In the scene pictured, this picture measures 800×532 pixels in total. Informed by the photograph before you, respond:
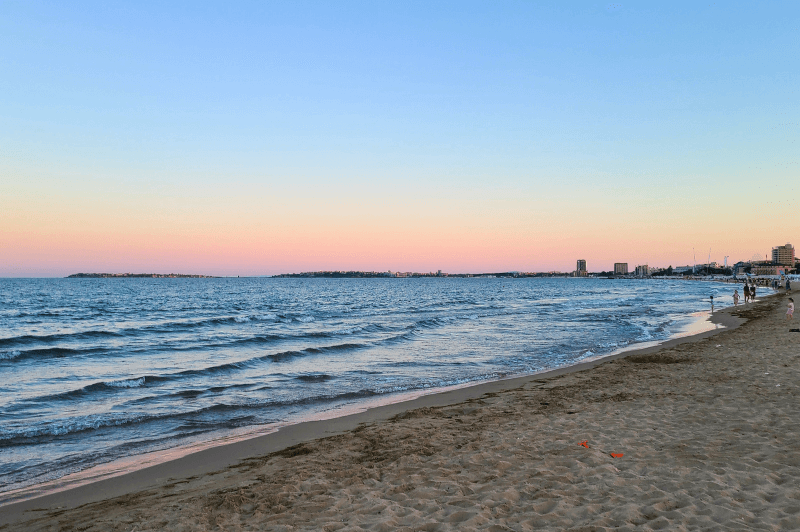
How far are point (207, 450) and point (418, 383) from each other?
24.6 feet

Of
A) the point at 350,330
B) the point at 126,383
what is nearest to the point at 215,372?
the point at 126,383

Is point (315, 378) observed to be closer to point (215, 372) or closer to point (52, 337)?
point (215, 372)

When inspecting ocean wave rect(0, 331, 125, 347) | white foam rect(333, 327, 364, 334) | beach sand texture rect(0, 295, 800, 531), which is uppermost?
beach sand texture rect(0, 295, 800, 531)

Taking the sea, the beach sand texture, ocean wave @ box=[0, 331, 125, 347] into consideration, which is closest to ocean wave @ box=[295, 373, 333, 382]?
the sea

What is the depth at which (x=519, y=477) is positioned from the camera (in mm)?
6414

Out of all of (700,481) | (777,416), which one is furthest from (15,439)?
(777,416)

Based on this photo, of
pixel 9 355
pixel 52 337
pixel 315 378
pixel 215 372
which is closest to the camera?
pixel 315 378

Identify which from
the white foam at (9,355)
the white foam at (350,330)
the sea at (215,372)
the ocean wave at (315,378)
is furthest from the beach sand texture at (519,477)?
the white foam at (350,330)

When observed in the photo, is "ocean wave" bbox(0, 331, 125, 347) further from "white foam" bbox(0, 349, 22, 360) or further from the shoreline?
the shoreline

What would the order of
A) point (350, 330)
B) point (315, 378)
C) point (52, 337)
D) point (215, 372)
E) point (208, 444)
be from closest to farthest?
point (208, 444) < point (315, 378) < point (215, 372) < point (52, 337) < point (350, 330)

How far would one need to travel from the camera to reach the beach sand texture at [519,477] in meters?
5.27

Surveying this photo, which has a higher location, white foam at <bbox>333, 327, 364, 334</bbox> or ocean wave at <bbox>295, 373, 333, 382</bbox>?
ocean wave at <bbox>295, 373, 333, 382</bbox>

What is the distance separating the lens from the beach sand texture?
17.3 ft

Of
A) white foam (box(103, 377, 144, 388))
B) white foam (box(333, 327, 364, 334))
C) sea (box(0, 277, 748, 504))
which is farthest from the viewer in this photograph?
white foam (box(333, 327, 364, 334))
